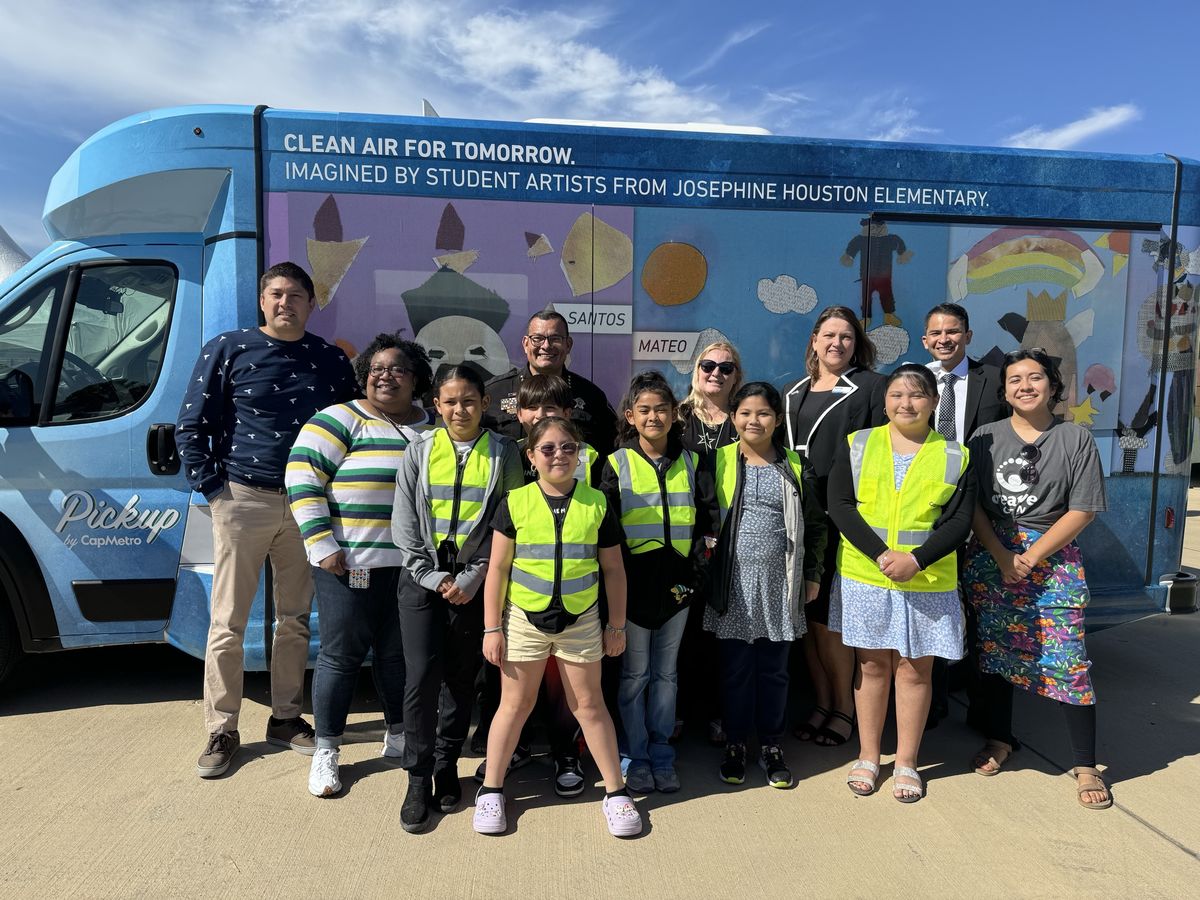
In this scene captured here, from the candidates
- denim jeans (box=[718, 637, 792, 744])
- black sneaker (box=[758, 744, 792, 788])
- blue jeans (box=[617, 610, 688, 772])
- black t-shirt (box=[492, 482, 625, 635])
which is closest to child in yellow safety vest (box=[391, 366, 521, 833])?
black t-shirt (box=[492, 482, 625, 635])

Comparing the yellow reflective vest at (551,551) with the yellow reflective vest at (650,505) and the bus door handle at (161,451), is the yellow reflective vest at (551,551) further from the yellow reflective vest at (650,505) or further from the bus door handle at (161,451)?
the bus door handle at (161,451)

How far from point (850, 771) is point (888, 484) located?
51.5 inches

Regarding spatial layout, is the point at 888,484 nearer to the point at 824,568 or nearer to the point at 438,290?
the point at 824,568

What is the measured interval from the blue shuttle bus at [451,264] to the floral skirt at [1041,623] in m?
1.26

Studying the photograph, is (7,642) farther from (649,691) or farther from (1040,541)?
(1040,541)

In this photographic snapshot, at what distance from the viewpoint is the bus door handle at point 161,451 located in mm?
3445

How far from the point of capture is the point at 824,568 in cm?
321

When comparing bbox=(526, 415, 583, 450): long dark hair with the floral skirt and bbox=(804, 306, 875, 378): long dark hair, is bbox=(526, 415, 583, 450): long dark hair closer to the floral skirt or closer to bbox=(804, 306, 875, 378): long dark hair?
bbox=(804, 306, 875, 378): long dark hair

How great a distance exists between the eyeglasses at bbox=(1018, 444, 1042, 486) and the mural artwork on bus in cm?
93

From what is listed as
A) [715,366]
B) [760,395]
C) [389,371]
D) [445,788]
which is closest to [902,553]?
[760,395]

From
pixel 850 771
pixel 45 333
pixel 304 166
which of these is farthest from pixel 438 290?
pixel 850 771

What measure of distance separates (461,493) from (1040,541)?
7.68ft

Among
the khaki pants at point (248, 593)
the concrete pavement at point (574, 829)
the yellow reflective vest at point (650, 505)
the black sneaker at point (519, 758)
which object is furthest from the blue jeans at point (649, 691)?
the khaki pants at point (248, 593)

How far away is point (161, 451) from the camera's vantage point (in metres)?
3.44
